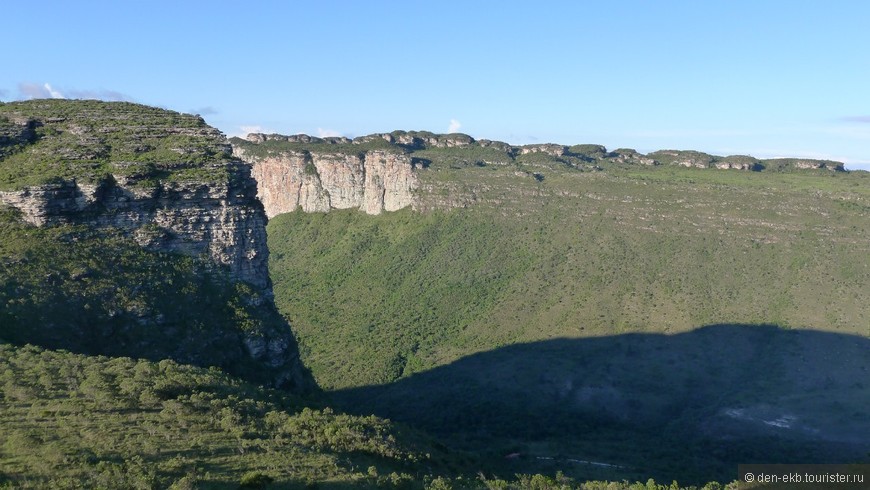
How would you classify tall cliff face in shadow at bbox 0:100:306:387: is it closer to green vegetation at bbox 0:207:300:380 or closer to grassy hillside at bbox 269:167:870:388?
green vegetation at bbox 0:207:300:380

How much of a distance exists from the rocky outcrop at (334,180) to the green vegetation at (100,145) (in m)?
63.5

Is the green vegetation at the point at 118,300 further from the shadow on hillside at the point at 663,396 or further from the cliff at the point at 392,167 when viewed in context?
the cliff at the point at 392,167

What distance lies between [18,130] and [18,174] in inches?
256

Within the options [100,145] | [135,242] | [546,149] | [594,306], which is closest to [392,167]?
[594,306]

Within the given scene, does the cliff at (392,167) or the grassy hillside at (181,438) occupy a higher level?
the cliff at (392,167)

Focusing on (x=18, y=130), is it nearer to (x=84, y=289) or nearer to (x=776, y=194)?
(x=84, y=289)

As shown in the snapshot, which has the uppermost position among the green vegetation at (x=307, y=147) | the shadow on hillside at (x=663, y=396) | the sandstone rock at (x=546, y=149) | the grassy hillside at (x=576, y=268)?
the sandstone rock at (x=546, y=149)

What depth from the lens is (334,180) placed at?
134 meters

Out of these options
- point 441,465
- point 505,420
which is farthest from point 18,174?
point 505,420

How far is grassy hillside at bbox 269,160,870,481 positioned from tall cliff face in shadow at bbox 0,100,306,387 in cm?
2285

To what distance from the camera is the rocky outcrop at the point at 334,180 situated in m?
126

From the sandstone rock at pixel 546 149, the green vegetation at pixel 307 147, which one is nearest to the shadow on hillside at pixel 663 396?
the green vegetation at pixel 307 147

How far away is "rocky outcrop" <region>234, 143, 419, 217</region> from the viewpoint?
12612 centimetres

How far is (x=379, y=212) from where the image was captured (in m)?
129
